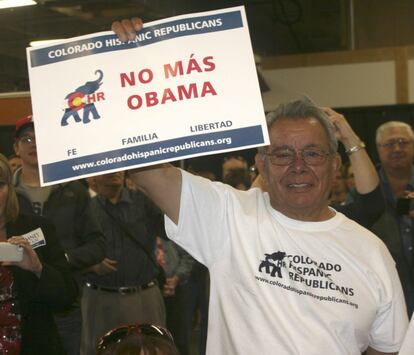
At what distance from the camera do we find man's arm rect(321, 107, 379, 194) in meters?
2.76

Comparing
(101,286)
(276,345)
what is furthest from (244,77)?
(101,286)

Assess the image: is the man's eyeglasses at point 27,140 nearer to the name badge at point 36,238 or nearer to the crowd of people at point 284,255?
the name badge at point 36,238

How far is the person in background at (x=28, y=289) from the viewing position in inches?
111

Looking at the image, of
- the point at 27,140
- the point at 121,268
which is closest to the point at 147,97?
the point at 27,140

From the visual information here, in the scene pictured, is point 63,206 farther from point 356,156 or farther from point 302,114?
point 302,114

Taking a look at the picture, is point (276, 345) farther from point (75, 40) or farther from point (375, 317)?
point (75, 40)

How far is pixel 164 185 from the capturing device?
6.91 feet

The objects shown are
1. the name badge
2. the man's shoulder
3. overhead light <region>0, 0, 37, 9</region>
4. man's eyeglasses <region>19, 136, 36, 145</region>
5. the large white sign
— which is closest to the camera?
the large white sign

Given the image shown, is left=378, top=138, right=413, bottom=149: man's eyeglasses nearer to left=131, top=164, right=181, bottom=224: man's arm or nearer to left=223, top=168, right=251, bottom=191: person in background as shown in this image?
left=223, top=168, right=251, bottom=191: person in background

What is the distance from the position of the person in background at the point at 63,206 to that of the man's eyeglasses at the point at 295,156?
196cm

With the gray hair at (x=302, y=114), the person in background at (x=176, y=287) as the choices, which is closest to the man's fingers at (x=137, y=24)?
the gray hair at (x=302, y=114)

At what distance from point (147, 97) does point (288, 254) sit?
0.59m

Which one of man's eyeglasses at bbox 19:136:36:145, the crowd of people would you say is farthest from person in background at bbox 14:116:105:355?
the crowd of people

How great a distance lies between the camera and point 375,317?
7.16 feet
